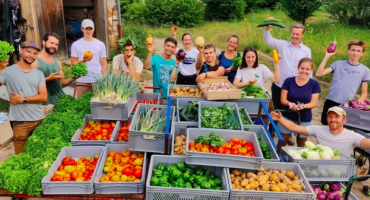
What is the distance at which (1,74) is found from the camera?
394 centimetres

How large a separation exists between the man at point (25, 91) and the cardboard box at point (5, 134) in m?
1.97

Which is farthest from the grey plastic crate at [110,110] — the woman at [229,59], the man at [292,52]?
the man at [292,52]

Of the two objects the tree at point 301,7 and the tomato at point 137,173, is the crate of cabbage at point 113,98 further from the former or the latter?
the tree at point 301,7

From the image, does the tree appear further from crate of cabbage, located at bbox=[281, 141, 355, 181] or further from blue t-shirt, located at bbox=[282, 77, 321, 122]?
crate of cabbage, located at bbox=[281, 141, 355, 181]

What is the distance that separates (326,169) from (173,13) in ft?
80.7

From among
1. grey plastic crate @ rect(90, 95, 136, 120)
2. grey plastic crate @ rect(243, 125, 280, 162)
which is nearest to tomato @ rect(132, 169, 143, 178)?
grey plastic crate @ rect(90, 95, 136, 120)

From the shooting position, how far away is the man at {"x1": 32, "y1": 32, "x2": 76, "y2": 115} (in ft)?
15.1

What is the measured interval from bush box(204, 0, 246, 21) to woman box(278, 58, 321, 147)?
25315mm

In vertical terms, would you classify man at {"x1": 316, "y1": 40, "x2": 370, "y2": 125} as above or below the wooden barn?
below

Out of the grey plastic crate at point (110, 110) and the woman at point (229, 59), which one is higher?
the woman at point (229, 59)

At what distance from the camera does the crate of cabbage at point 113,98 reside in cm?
418

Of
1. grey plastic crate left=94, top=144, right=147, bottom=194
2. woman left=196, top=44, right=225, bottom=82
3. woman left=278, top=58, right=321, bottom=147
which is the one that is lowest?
grey plastic crate left=94, top=144, right=147, bottom=194

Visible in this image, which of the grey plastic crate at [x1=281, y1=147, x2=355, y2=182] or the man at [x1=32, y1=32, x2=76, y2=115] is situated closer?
the grey plastic crate at [x1=281, y1=147, x2=355, y2=182]

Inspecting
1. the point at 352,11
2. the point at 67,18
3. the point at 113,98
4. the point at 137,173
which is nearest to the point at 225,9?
the point at 352,11
